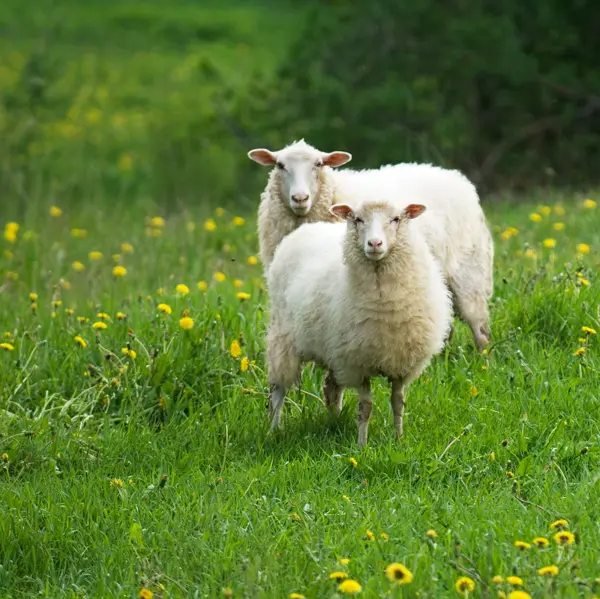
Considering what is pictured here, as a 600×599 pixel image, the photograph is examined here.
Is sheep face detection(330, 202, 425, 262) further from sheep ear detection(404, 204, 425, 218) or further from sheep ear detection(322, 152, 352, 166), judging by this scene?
sheep ear detection(322, 152, 352, 166)

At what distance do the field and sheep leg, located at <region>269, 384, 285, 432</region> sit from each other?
0.06m

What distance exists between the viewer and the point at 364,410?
4.92m

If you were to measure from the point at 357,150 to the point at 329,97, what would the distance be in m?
0.65

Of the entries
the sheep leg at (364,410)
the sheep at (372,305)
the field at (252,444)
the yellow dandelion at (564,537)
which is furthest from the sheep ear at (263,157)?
the yellow dandelion at (564,537)

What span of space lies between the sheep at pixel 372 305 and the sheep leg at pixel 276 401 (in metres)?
0.09

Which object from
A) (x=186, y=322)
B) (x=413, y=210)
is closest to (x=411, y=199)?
(x=413, y=210)

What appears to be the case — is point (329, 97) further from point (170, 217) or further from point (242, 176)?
point (170, 217)

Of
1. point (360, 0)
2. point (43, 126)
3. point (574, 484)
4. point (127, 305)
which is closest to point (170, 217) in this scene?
point (360, 0)

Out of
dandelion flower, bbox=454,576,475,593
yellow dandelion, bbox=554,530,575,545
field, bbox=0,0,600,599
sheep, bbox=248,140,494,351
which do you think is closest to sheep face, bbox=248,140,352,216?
sheep, bbox=248,140,494,351

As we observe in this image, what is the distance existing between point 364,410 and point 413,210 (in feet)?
2.85

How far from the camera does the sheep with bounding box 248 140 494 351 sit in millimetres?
5973

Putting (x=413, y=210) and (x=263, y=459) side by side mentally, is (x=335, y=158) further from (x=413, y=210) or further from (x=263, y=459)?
(x=263, y=459)

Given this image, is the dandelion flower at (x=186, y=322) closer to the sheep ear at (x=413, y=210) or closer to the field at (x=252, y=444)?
the field at (x=252, y=444)

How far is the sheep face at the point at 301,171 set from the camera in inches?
232
